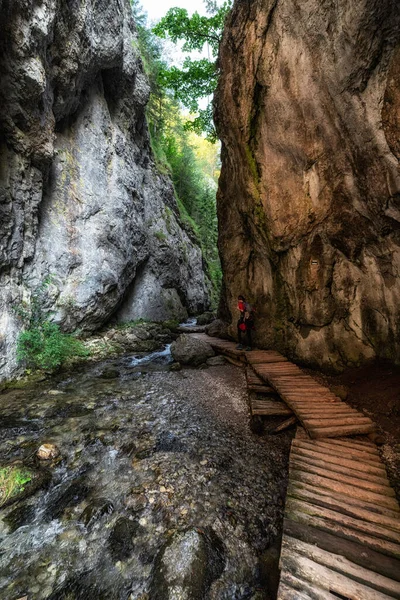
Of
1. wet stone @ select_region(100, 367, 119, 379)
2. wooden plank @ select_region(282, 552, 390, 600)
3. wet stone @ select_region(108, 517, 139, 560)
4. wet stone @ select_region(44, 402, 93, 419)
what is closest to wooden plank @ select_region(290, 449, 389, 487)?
wooden plank @ select_region(282, 552, 390, 600)

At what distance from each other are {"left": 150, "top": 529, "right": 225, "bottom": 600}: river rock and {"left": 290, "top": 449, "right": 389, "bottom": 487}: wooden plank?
165 centimetres

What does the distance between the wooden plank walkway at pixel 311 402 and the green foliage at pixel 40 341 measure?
7072 millimetres

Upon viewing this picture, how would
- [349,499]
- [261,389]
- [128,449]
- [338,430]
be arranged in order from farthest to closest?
[261,389] < [128,449] < [338,430] < [349,499]

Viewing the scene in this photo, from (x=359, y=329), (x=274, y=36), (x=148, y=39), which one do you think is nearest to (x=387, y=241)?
(x=359, y=329)

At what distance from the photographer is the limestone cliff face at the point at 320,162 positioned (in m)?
4.96

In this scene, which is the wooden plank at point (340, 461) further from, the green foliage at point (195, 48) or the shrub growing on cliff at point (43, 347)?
the green foliage at point (195, 48)

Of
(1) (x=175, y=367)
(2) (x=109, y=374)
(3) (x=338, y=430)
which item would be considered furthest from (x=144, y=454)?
(1) (x=175, y=367)

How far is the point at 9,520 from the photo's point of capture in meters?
3.42

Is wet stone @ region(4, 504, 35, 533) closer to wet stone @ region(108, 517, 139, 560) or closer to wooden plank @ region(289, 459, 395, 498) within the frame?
wet stone @ region(108, 517, 139, 560)

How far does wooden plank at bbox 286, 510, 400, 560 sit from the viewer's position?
2.57 metres

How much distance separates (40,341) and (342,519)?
9355 mm

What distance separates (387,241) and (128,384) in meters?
8.22

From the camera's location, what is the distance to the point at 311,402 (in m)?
5.63

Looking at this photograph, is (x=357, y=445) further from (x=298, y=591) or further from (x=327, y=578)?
(x=298, y=591)
